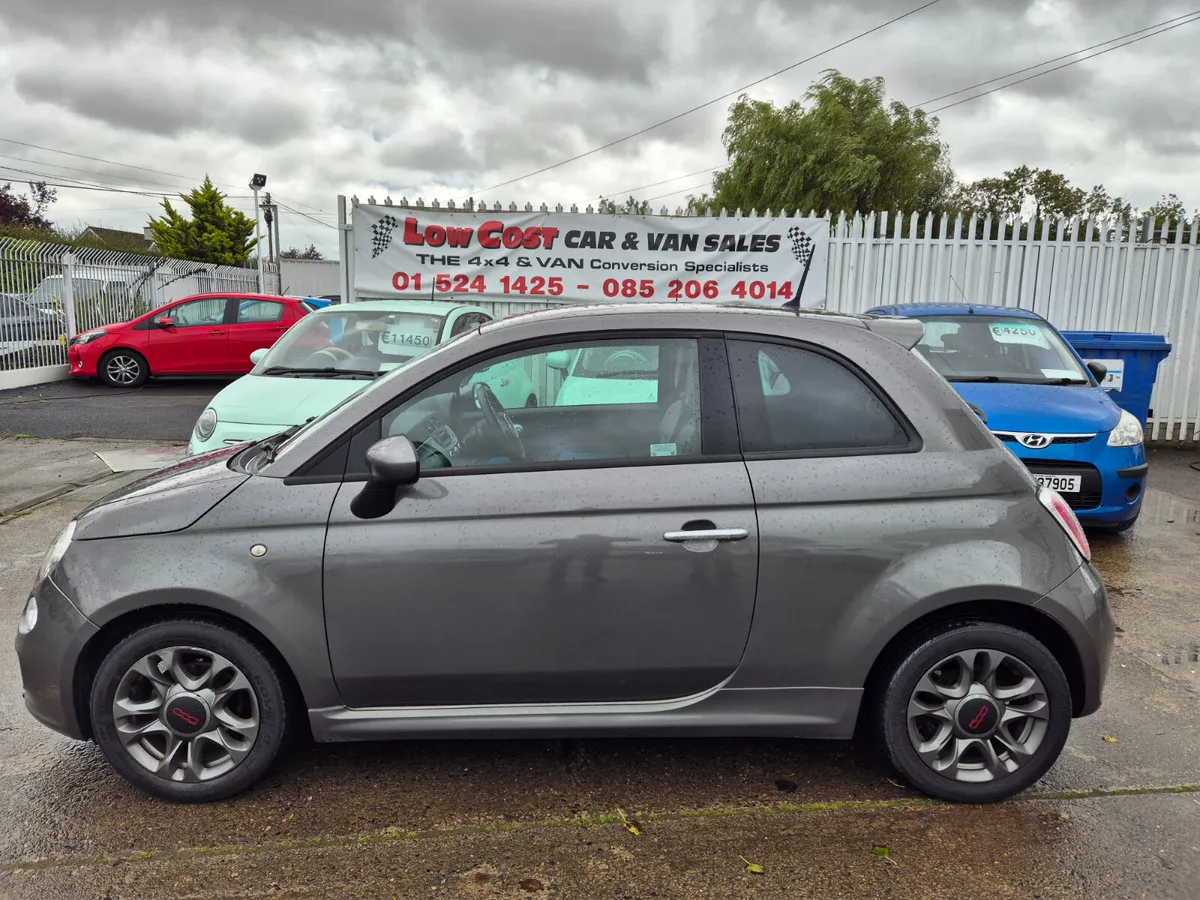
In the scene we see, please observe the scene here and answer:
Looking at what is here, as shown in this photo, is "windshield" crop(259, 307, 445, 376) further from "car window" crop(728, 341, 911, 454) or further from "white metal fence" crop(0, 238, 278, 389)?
"white metal fence" crop(0, 238, 278, 389)

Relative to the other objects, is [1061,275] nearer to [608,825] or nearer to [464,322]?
[464,322]

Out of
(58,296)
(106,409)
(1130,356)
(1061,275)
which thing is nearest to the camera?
(1130,356)

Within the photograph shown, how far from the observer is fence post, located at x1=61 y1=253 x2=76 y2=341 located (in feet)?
49.9

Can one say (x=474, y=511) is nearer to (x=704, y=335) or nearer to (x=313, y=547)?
(x=313, y=547)

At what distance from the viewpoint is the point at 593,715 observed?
2.96m

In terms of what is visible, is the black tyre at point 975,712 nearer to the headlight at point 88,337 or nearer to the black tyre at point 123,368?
the black tyre at point 123,368

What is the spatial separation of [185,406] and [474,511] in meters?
11.1

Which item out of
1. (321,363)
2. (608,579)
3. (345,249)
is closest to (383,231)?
(345,249)

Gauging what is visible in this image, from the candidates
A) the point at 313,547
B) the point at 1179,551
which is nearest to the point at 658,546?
the point at 313,547

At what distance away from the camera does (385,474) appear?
2.73m

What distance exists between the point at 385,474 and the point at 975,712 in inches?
80.9

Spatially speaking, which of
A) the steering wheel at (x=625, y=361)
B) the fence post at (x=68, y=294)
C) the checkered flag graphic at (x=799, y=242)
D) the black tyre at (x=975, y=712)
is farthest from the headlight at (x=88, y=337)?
the black tyre at (x=975, y=712)

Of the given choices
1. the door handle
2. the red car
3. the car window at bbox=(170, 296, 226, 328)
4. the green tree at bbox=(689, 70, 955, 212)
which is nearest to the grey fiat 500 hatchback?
the door handle

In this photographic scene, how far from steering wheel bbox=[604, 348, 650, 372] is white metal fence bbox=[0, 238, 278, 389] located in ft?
45.8
